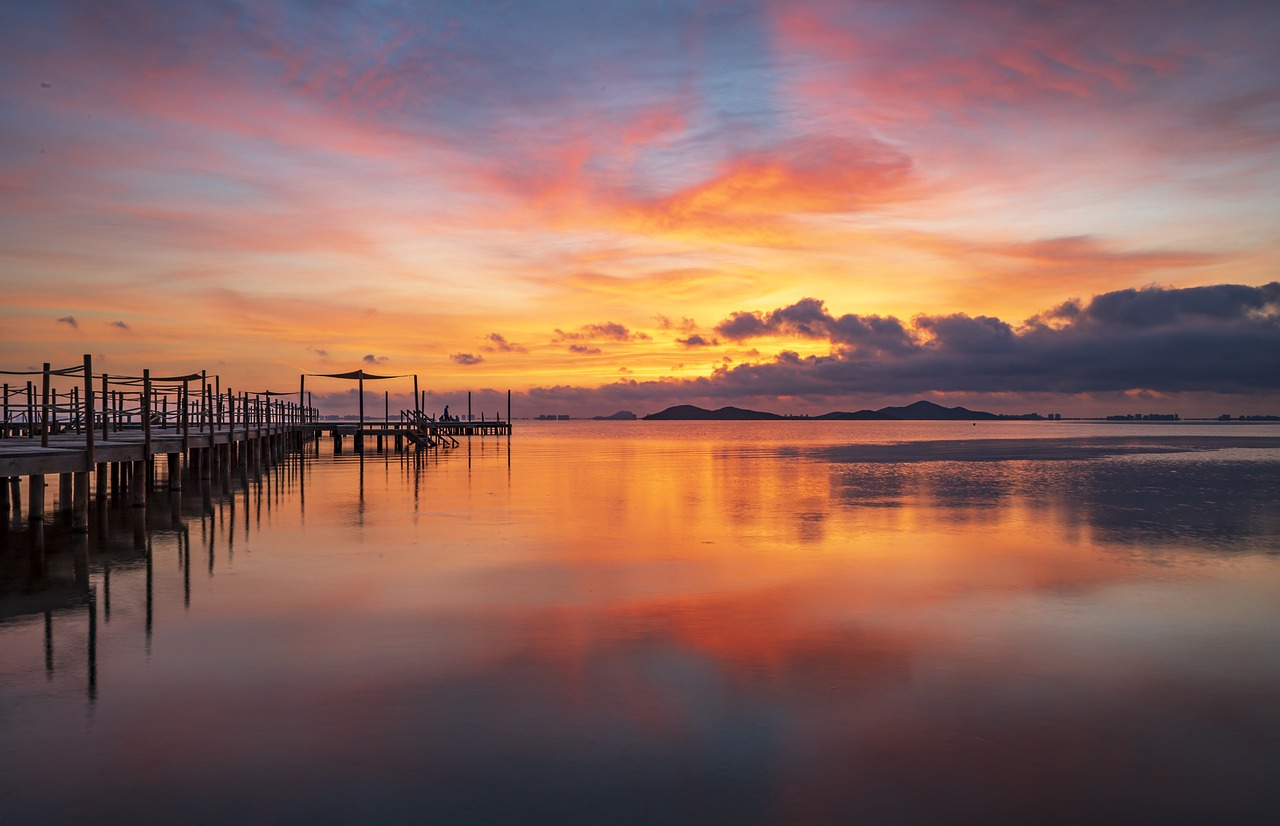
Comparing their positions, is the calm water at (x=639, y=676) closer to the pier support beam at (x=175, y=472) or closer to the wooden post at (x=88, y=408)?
the wooden post at (x=88, y=408)

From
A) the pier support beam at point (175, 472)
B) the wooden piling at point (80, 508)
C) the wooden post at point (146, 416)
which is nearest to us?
the wooden piling at point (80, 508)

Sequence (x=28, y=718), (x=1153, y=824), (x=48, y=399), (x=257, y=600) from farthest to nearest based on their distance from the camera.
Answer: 1. (x=48, y=399)
2. (x=257, y=600)
3. (x=28, y=718)
4. (x=1153, y=824)

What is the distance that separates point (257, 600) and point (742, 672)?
260 inches

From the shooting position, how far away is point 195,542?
16.4m

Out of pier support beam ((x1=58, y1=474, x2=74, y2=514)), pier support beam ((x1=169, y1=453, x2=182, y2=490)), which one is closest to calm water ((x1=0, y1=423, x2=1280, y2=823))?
pier support beam ((x1=58, y1=474, x2=74, y2=514))

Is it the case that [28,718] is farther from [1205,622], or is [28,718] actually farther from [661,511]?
[661,511]

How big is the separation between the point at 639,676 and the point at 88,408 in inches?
575

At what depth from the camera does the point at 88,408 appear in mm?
17688

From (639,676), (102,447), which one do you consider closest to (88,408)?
(102,447)

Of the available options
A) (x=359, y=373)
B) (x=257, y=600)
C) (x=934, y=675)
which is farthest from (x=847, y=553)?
(x=359, y=373)

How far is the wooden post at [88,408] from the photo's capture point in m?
16.9

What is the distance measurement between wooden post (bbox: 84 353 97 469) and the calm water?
1.60 m

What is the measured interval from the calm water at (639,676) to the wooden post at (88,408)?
5.25 ft

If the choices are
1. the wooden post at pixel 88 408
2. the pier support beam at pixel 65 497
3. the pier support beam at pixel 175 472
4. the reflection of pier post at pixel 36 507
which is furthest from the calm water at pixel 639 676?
the pier support beam at pixel 175 472
